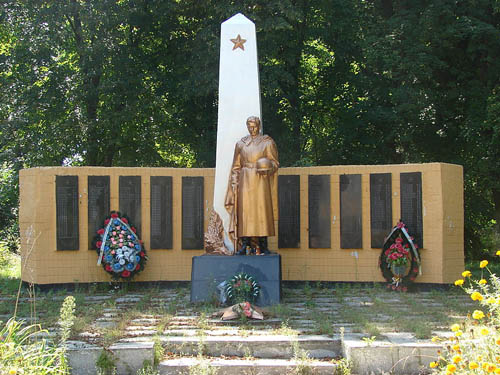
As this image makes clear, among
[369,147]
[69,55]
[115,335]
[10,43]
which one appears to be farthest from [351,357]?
[10,43]

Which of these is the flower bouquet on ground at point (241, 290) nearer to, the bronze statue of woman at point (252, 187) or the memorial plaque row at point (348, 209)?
the bronze statue of woman at point (252, 187)

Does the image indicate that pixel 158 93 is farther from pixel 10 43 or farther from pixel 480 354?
pixel 480 354

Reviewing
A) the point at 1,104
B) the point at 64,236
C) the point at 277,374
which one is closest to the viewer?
the point at 277,374

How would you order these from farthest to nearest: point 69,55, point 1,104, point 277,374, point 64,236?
1. point 69,55
2. point 1,104
3. point 64,236
4. point 277,374

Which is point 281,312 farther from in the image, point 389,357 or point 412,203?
point 412,203

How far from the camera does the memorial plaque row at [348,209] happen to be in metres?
9.76

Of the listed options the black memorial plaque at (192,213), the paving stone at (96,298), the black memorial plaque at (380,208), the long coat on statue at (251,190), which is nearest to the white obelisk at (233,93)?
the long coat on statue at (251,190)

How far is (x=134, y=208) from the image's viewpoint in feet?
33.4

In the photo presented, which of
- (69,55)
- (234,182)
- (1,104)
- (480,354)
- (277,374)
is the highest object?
(69,55)

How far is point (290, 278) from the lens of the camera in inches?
398

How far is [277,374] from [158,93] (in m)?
11.7

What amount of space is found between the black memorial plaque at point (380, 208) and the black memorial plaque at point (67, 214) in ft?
15.3

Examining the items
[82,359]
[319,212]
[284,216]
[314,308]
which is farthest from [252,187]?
[82,359]

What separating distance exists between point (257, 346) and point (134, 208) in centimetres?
509
